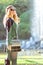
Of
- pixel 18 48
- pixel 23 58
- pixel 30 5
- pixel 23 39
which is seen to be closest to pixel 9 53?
pixel 18 48

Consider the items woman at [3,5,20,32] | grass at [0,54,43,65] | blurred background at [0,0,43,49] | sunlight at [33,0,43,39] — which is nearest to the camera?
woman at [3,5,20,32]

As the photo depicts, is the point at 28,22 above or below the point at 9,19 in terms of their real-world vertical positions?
below

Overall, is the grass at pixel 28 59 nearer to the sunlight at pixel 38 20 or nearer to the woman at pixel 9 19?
the sunlight at pixel 38 20

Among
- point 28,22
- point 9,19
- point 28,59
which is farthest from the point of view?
point 28,22

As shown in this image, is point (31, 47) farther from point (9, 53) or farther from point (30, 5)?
point (9, 53)

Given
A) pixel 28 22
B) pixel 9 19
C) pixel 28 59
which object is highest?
pixel 9 19

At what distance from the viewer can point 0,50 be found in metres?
3.02

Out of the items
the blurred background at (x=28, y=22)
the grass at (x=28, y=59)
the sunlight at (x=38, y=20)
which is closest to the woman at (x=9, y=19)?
the grass at (x=28, y=59)

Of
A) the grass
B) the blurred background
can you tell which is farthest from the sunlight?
the grass

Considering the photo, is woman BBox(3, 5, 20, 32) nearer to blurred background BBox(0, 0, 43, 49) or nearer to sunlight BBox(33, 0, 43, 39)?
blurred background BBox(0, 0, 43, 49)

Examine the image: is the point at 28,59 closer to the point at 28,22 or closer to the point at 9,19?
the point at 28,22

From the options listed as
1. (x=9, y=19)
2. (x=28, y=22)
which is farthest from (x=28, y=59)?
(x=9, y=19)

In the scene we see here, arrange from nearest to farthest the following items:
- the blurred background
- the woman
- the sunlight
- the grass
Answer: the woman, the grass, the blurred background, the sunlight

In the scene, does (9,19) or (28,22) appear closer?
(9,19)
